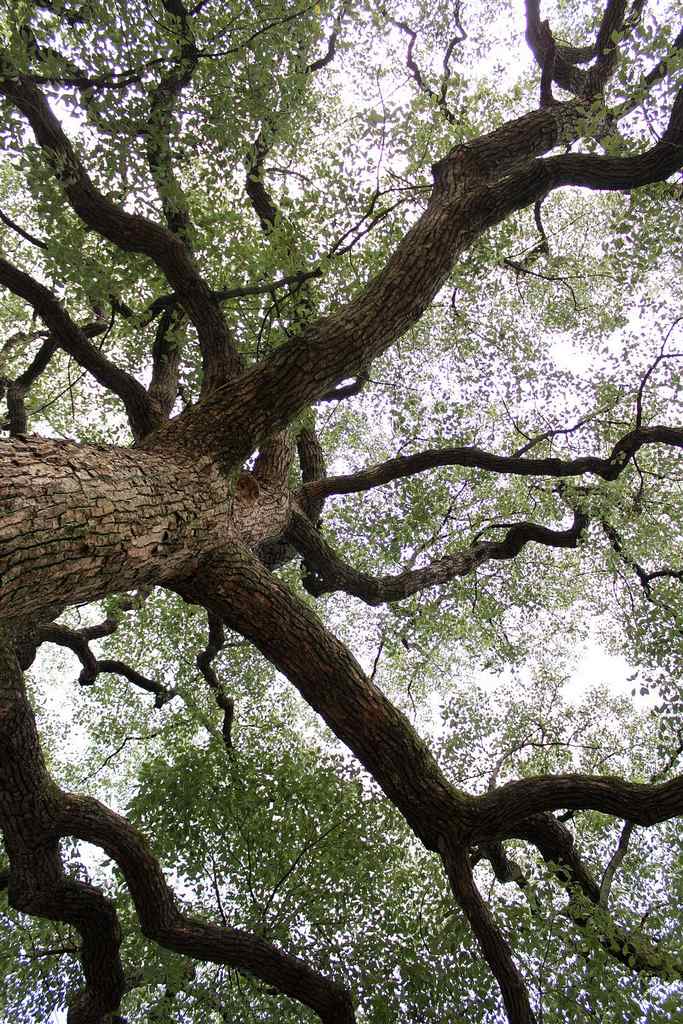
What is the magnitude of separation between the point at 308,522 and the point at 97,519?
4335 millimetres

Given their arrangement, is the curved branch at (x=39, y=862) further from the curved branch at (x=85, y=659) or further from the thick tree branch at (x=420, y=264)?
the thick tree branch at (x=420, y=264)

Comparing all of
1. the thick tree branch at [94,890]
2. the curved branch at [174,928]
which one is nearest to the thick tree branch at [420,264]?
the thick tree branch at [94,890]

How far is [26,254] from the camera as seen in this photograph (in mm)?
11281

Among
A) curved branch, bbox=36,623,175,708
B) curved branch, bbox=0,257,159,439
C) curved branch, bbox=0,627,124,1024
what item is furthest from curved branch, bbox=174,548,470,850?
curved branch, bbox=36,623,175,708

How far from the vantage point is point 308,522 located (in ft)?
26.3

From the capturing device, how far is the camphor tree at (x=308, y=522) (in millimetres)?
5500

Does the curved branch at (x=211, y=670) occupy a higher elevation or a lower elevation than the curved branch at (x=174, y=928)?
higher

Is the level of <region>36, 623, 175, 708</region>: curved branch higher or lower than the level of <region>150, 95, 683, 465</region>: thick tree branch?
lower

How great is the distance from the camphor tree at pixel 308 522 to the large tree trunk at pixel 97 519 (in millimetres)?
27

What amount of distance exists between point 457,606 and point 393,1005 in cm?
603

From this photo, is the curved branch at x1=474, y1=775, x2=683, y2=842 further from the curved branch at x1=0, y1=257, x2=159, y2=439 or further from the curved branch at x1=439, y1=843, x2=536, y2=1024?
the curved branch at x1=0, y1=257, x2=159, y2=439

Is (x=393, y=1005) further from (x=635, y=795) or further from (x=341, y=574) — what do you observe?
(x=341, y=574)

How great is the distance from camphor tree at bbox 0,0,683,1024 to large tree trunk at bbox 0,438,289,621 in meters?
0.03

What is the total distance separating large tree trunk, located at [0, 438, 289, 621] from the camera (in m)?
3.28
